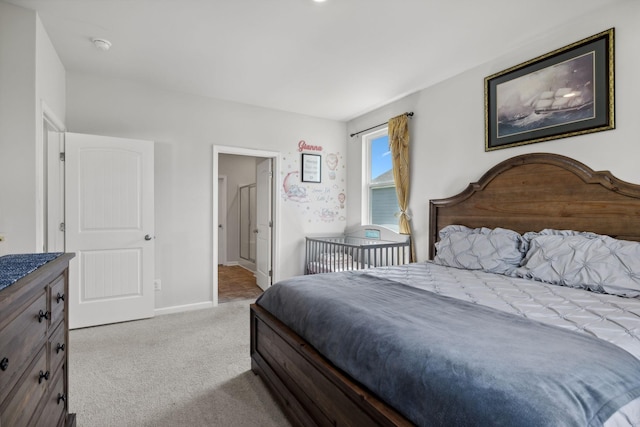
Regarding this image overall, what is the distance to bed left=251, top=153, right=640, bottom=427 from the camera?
87 centimetres

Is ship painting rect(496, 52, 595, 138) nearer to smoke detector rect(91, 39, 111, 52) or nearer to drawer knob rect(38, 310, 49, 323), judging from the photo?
drawer knob rect(38, 310, 49, 323)

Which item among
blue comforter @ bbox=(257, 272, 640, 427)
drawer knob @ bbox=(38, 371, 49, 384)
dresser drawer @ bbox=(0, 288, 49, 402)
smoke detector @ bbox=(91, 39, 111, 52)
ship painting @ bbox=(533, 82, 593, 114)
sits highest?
smoke detector @ bbox=(91, 39, 111, 52)

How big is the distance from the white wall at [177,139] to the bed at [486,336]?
1.79 metres

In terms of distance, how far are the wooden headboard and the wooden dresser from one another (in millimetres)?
2953

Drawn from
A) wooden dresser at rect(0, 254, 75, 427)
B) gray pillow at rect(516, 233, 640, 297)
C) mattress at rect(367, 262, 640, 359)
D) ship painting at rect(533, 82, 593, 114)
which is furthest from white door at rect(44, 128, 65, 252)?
ship painting at rect(533, 82, 593, 114)

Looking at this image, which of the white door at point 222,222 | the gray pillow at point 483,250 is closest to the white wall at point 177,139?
the gray pillow at point 483,250

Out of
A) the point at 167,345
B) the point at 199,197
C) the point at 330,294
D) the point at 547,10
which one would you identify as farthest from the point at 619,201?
the point at 199,197

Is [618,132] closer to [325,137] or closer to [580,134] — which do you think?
[580,134]

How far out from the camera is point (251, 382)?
2.13 metres

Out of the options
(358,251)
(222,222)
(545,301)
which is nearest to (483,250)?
(545,301)

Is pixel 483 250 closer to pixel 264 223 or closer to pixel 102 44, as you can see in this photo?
pixel 264 223

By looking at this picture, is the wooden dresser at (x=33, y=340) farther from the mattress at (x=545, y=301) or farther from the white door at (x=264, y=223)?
the white door at (x=264, y=223)

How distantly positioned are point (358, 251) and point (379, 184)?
3.78 ft

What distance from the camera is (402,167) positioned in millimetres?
3688
